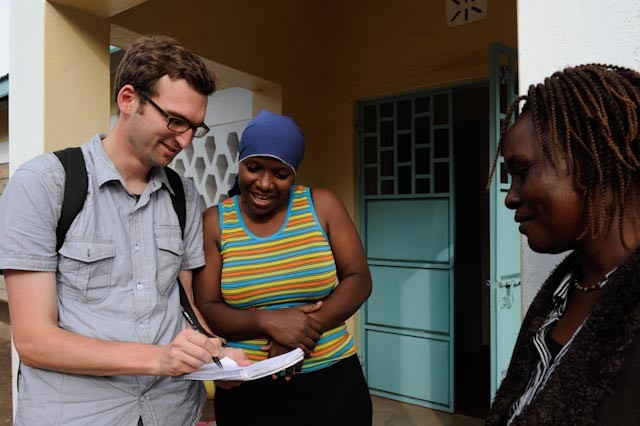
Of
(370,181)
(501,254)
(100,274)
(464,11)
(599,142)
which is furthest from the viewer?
(370,181)

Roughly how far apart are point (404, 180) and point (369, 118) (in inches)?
26.1

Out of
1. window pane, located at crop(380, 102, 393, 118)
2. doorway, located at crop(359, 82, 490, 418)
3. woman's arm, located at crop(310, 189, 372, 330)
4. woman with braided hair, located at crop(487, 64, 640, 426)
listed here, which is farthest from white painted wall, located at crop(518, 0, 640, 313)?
window pane, located at crop(380, 102, 393, 118)

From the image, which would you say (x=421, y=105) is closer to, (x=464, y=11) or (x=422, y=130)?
(x=422, y=130)

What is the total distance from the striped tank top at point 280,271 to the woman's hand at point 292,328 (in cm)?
8

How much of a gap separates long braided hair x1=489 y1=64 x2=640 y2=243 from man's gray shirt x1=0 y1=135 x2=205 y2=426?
1.15 meters

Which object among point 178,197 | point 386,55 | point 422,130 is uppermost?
point 386,55

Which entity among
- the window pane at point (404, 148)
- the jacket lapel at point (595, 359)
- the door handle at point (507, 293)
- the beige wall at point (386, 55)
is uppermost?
the beige wall at point (386, 55)

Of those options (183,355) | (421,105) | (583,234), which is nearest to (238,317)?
(183,355)

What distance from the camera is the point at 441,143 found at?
4.29 m

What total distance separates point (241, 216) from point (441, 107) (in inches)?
112

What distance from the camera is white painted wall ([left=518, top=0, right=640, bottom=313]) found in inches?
53.7

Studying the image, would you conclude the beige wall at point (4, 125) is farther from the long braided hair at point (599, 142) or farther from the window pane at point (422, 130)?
the long braided hair at point (599, 142)

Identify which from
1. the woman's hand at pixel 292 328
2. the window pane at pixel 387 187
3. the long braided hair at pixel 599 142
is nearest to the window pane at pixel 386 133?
the window pane at pixel 387 187

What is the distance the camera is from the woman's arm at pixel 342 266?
71.4 inches
